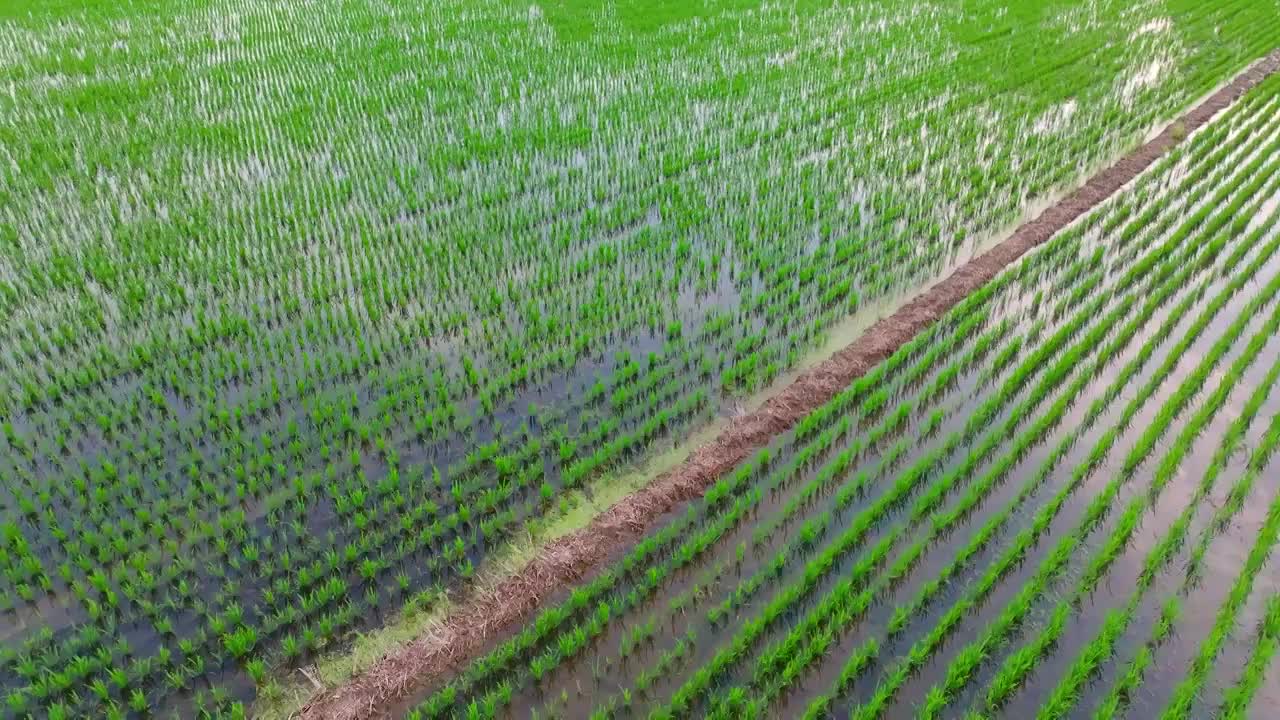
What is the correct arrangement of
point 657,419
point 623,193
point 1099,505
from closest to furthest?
point 1099,505
point 657,419
point 623,193

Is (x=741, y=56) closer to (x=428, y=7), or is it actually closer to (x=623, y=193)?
(x=623, y=193)

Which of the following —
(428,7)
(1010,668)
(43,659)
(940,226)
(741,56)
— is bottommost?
(1010,668)

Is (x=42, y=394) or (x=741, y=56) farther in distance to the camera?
(x=741, y=56)

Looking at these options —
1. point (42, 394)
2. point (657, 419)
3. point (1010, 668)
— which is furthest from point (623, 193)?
point (1010, 668)

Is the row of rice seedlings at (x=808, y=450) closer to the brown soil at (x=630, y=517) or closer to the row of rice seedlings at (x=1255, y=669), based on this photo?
the brown soil at (x=630, y=517)

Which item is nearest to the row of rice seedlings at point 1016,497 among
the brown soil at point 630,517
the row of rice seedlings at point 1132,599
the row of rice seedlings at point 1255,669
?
the row of rice seedlings at point 1132,599

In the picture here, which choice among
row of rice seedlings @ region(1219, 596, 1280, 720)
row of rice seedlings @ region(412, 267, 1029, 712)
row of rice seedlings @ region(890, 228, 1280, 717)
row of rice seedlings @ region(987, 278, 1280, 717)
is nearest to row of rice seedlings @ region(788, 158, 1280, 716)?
row of rice seedlings @ region(890, 228, 1280, 717)

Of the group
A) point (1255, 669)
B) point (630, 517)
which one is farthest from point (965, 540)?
point (630, 517)
